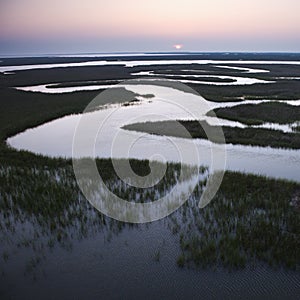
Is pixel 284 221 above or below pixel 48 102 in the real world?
below

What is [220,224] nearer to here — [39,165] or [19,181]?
[19,181]

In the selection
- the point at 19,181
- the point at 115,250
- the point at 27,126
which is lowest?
the point at 115,250

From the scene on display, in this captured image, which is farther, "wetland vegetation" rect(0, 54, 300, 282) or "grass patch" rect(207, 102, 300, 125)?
"grass patch" rect(207, 102, 300, 125)

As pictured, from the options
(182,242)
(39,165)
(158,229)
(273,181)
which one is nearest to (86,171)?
(39,165)

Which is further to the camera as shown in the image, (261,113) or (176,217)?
(261,113)

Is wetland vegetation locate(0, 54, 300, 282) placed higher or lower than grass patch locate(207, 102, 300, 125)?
lower

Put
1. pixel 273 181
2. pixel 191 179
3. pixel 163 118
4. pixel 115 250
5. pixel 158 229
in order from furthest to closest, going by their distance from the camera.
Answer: pixel 163 118
pixel 191 179
pixel 273 181
pixel 158 229
pixel 115 250

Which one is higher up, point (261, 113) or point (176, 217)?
point (261, 113)

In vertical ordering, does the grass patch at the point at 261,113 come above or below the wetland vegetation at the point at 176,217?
above

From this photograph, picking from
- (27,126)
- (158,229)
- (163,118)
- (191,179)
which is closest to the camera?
(158,229)

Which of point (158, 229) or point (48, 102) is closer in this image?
point (158, 229)

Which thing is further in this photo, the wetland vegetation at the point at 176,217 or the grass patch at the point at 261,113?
the grass patch at the point at 261,113
